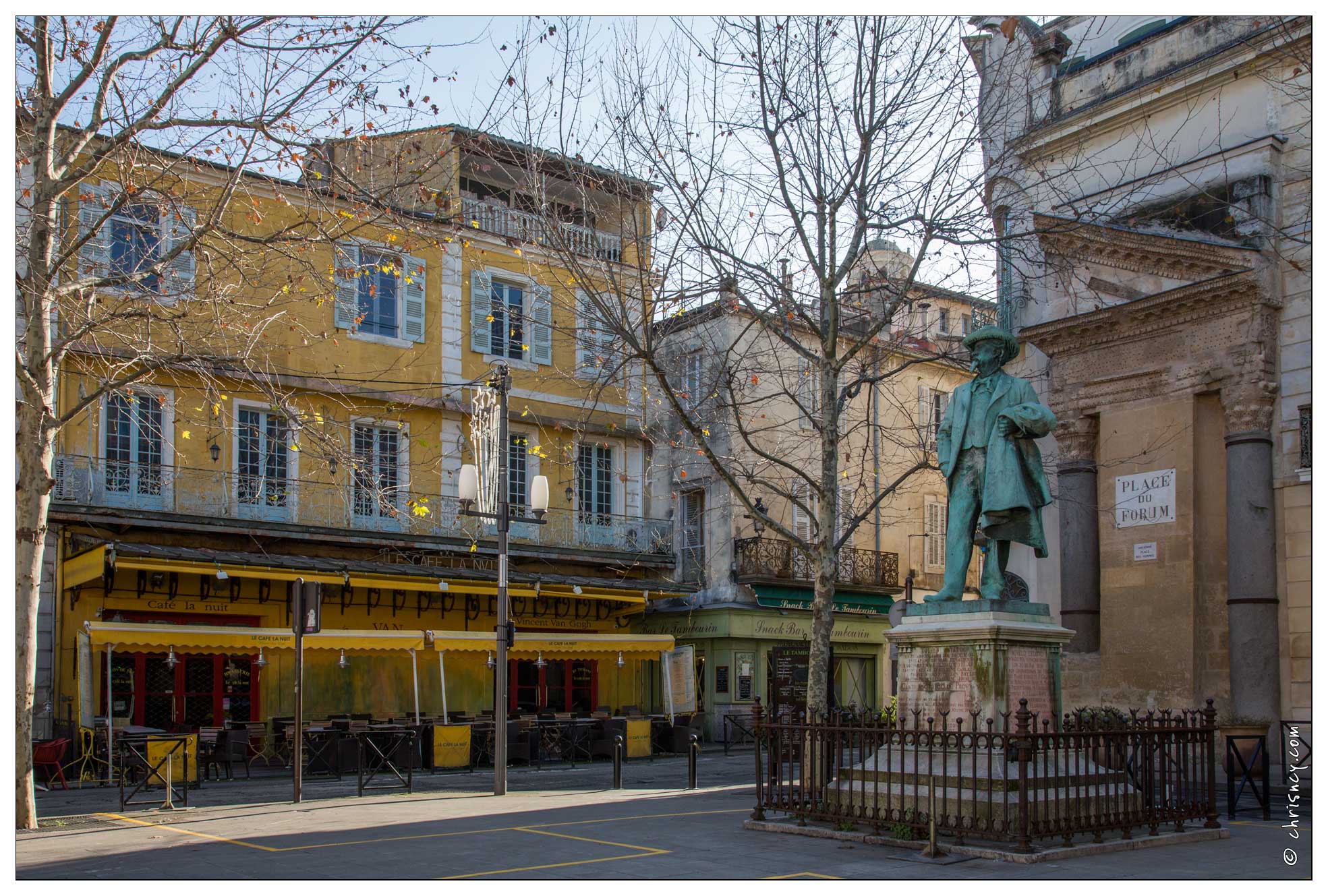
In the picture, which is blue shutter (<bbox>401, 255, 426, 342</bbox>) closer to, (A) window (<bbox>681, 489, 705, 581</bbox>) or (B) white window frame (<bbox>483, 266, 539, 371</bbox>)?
(B) white window frame (<bbox>483, 266, 539, 371</bbox>)

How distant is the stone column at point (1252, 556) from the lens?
16.7m

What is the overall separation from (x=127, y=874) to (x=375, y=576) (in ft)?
47.3

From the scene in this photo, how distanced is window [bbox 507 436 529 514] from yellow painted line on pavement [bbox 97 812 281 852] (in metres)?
14.0

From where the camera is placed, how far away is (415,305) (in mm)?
25828

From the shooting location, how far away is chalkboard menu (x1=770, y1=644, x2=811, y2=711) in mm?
28953

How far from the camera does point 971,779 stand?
9.62 m

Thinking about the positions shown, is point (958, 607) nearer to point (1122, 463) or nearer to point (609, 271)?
point (609, 271)

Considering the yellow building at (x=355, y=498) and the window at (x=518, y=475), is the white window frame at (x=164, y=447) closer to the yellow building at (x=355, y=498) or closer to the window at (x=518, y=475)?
the yellow building at (x=355, y=498)

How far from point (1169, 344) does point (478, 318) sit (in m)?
13.4

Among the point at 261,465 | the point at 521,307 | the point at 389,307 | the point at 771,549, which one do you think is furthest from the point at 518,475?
the point at 771,549

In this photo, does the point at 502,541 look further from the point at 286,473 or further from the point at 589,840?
the point at 286,473

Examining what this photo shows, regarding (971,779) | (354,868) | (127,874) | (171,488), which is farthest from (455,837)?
(171,488)

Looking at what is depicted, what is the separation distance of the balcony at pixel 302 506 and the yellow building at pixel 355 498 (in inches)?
1.8

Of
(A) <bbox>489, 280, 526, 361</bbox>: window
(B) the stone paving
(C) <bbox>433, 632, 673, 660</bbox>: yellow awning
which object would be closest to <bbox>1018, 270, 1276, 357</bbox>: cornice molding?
(B) the stone paving
